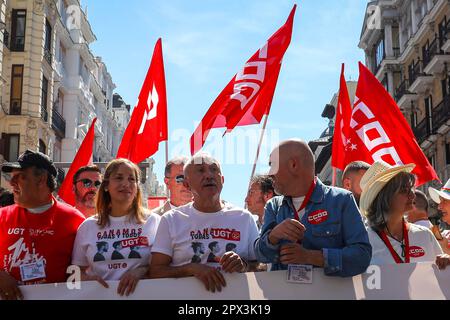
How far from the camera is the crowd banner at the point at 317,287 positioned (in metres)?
3.79

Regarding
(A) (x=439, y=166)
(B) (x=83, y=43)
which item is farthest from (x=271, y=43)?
(B) (x=83, y=43)

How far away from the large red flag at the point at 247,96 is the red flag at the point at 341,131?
3.84 feet

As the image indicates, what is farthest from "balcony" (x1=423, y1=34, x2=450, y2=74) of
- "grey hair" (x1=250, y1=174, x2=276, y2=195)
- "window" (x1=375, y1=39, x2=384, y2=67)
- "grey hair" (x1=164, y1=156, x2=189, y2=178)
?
"grey hair" (x1=164, y1=156, x2=189, y2=178)

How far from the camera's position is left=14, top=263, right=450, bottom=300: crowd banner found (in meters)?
3.79

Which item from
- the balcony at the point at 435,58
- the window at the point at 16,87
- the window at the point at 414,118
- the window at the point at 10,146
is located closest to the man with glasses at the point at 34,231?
the window at the point at 10,146

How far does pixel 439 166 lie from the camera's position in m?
Result: 30.9

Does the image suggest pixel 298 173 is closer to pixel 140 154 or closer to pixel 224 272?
pixel 224 272

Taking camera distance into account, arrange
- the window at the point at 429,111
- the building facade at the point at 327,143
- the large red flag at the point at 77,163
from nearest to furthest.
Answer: the large red flag at the point at 77,163, the window at the point at 429,111, the building facade at the point at 327,143

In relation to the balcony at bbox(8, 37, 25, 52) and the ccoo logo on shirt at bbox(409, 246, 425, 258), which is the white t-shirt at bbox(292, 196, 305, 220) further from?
the balcony at bbox(8, 37, 25, 52)

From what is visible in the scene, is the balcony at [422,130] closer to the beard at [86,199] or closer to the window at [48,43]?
the window at [48,43]

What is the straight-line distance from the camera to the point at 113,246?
4.31m

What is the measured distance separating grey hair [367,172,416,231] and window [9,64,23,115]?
2520 centimetres

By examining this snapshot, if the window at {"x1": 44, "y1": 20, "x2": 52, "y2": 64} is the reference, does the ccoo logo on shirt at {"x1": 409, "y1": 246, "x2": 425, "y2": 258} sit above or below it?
below
